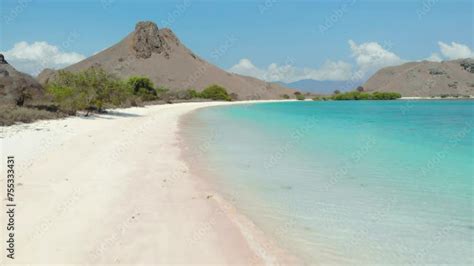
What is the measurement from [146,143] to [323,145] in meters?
7.58

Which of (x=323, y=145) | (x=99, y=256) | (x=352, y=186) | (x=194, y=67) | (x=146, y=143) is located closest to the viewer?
(x=99, y=256)

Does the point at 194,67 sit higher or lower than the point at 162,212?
higher

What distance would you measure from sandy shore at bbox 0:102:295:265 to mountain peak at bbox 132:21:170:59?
174 metres

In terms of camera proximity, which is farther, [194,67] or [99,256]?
[194,67]

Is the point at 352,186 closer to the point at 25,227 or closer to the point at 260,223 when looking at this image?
the point at 260,223

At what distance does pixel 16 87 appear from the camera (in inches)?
1073

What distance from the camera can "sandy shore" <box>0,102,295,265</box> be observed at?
565cm

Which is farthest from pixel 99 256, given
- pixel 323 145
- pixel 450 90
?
pixel 450 90

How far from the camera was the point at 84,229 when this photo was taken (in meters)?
6.41

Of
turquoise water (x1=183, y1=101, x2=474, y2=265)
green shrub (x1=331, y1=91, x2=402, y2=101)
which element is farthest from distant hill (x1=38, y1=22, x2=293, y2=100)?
turquoise water (x1=183, y1=101, x2=474, y2=265)

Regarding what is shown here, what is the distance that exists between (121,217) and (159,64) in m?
173

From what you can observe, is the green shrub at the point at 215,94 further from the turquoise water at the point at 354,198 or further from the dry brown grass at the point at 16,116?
the turquoise water at the point at 354,198

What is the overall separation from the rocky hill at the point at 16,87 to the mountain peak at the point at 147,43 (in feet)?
503

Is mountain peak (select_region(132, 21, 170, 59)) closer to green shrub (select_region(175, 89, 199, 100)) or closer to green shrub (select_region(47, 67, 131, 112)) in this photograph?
green shrub (select_region(175, 89, 199, 100))
